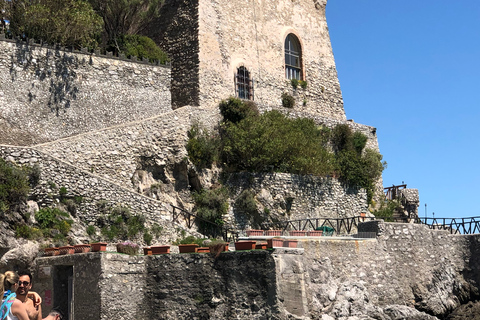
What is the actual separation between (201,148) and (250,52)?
8126 mm

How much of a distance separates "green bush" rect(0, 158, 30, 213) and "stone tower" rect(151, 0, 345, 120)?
465 inches

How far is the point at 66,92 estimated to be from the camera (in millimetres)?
26234

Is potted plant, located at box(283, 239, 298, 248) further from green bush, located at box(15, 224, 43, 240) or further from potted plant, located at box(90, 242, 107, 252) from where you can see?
green bush, located at box(15, 224, 43, 240)

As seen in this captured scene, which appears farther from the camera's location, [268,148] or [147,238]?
[268,148]

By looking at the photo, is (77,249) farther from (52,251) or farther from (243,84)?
(243,84)

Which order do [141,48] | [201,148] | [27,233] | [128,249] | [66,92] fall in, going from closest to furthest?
[128,249], [27,233], [66,92], [201,148], [141,48]

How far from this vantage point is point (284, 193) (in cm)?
2802

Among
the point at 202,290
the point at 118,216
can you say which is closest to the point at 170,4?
the point at 118,216

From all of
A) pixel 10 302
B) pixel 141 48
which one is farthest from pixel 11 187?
pixel 141 48

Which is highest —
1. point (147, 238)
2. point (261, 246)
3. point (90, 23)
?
point (90, 23)

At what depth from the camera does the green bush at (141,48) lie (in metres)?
29.6

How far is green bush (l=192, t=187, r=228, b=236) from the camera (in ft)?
83.2

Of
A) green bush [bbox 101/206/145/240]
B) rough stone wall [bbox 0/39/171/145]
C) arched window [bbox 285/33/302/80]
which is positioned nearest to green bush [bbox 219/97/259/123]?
rough stone wall [bbox 0/39/171/145]

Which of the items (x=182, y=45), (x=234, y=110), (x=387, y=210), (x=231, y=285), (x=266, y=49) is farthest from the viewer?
(x=266, y=49)
